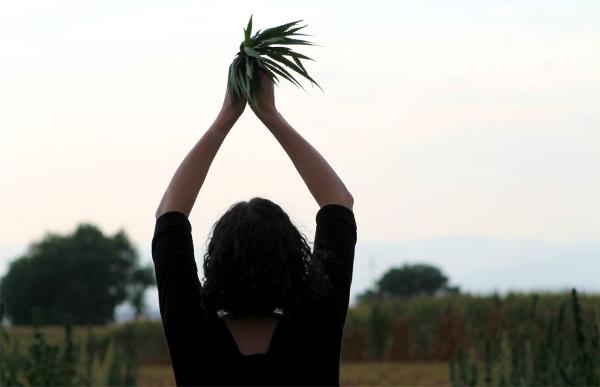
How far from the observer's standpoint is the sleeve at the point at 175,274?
294 cm

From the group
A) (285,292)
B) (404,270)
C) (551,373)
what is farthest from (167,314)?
(404,270)

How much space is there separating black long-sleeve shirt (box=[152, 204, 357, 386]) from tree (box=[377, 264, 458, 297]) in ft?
293

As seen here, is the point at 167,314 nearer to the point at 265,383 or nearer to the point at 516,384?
the point at 265,383

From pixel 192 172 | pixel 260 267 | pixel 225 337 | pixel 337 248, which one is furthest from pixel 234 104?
pixel 225 337

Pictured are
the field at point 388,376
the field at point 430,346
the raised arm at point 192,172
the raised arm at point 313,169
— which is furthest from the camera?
the field at point 388,376

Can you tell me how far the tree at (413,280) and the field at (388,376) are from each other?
5958 cm

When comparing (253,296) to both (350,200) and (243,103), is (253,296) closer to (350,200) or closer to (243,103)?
(350,200)

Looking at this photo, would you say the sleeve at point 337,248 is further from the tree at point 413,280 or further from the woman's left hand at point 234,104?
the tree at point 413,280

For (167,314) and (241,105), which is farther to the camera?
(241,105)

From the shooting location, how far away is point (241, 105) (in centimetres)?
354

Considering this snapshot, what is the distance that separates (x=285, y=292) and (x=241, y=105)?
2.65 feet

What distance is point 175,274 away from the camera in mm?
3021

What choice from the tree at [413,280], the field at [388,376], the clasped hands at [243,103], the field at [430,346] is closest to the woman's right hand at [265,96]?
the clasped hands at [243,103]

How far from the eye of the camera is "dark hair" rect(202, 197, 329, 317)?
9.61ft
